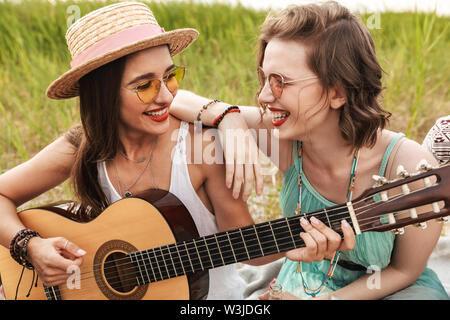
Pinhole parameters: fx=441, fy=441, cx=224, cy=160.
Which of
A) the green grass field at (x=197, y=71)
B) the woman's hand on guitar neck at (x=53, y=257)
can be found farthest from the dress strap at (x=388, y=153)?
the green grass field at (x=197, y=71)

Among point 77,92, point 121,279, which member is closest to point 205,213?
point 121,279

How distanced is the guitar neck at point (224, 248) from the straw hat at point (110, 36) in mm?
777

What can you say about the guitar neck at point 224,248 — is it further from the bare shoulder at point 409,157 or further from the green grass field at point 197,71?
the green grass field at point 197,71

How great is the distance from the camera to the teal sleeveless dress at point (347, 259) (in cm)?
186

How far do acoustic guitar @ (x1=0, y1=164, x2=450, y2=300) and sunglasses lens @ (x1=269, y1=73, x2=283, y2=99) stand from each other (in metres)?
0.48

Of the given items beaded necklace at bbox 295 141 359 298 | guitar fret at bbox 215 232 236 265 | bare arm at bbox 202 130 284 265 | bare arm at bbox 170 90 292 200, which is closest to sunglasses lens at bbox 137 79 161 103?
bare arm at bbox 170 90 292 200

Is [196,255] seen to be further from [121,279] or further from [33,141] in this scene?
[33,141]

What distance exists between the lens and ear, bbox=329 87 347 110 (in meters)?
1.73

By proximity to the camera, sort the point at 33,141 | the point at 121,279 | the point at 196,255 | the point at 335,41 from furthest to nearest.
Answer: the point at 33,141, the point at 121,279, the point at 196,255, the point at 335,41

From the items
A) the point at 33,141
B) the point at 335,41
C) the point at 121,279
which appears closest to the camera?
the point at 335,41

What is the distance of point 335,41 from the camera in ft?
5.45

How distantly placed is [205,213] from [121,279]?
459 millimetres

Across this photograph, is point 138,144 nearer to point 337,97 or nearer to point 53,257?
point 53,257

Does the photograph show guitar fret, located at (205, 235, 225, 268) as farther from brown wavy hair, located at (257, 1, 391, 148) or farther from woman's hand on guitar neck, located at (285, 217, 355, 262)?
brown wavy hair, located at (257, 1, 391, 148)
